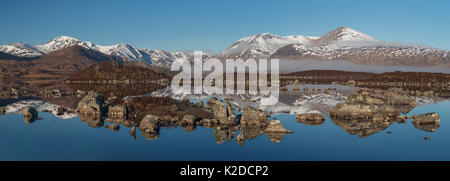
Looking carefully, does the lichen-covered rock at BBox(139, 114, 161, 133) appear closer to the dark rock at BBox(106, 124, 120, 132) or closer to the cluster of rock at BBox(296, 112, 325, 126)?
the dark rock at BBox(106, 124, 120, 132)

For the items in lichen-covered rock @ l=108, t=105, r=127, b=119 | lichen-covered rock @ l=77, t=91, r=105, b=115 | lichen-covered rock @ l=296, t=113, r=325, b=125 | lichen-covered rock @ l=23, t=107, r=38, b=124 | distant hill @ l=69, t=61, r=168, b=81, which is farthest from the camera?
distant hill @ l=69, t=61, r=168, b=81

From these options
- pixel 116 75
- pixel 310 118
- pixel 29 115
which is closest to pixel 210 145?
pixel 310 118

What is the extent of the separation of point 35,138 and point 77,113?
1728cm

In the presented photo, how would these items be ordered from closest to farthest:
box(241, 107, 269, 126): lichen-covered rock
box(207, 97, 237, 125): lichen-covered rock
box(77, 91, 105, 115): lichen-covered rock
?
box(241, 107, 269, 126): lichen-covered rock < box(207, 97, 237, 125): lichen-covered rock < box(77, 91, 105, 115): lichen-covered rock

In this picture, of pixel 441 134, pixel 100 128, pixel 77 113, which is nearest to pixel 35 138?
pixel 100 128

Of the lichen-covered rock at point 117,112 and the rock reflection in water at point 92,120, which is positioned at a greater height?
the lichen-covered rock at point 117,112

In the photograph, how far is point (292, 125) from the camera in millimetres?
40656

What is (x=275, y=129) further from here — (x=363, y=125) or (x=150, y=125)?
(x=150, y=125)

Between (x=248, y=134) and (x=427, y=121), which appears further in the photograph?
(x=427, y=121)

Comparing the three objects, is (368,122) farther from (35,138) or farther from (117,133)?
(35,138)

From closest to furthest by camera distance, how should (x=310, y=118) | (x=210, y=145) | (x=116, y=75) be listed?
(x=210, y=145) < (x=310, y=118) < (x=116, y=75)

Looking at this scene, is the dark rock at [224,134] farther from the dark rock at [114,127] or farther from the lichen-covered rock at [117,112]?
the lichen-covered rock at [117,112]

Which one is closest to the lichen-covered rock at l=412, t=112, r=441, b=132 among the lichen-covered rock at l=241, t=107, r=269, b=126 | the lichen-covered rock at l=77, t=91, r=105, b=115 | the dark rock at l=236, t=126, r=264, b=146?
the lichen-covered rock at l=241, t=107, r=269, b=126

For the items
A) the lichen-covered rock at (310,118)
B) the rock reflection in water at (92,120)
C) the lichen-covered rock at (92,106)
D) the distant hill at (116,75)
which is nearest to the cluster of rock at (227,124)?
the lichen-covered rock at (310,118)
